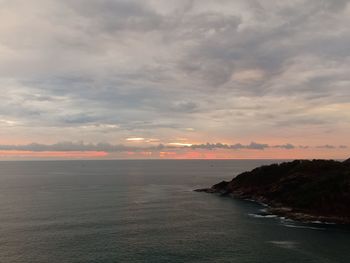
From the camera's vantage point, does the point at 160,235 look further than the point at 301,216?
No

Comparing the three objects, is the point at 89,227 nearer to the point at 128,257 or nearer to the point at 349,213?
the point at 128,257

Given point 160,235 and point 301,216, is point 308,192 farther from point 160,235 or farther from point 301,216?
point 160,235

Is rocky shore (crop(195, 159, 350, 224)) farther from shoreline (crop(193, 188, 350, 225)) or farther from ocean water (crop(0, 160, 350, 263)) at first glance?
ocean water (crop(0, 160, 350, 263))

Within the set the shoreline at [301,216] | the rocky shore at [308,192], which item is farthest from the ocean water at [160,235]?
the rocky shore at [308,192]

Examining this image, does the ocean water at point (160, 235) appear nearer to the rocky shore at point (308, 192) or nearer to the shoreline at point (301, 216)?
the shoreline at point (301, 216)

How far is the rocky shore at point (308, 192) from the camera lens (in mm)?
134000

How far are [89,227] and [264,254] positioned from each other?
57832mm

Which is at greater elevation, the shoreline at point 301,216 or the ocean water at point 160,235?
the shoreline at point 301,216

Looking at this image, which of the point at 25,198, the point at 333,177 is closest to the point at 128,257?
the point at 333,177

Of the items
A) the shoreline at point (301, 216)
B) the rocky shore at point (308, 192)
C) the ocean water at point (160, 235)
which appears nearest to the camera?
the ocean water at point (160, 235)

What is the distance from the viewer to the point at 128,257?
8712cm

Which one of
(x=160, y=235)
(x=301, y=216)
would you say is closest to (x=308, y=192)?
(x=301, y=216)

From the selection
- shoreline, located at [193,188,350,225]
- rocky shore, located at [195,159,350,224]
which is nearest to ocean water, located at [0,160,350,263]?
shoreline, located at [193,188,350,225]

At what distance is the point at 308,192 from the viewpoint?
151 meters
